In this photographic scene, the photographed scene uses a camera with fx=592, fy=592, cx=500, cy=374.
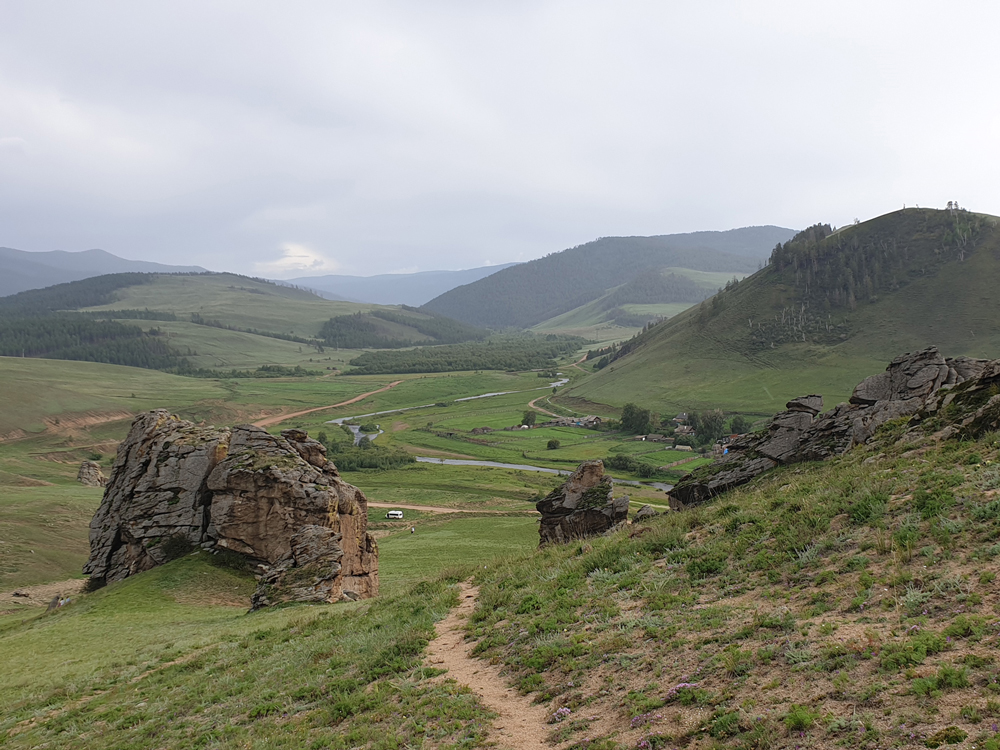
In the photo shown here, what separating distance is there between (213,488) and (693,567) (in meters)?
28.3

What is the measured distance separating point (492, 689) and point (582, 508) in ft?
64.5

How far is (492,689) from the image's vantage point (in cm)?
1266

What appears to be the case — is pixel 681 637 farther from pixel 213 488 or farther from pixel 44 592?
pixel 44 592

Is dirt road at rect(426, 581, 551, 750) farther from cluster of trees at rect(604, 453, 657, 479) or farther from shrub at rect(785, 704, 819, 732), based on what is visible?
cluster of trees at rect(604, 453, 657, 479)

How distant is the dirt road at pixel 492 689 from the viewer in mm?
10594

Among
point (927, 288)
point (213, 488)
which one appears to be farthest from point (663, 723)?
point (927, 288)

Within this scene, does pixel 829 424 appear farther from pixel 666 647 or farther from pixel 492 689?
pixel 492 689

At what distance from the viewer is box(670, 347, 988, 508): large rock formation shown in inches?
1024

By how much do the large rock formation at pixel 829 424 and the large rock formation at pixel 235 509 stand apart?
1781cm

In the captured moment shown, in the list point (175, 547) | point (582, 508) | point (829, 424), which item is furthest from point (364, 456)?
point (829, 424)

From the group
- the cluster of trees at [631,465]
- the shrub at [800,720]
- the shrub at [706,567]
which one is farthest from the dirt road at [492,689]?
the cluster of trees at [631,465]

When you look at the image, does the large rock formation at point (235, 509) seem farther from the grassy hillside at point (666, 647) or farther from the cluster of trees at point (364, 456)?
the cluster of trees at point (364, 456)

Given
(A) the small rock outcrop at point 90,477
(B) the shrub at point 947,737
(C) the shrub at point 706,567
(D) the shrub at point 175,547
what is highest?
(B) the shrub at point 947,737

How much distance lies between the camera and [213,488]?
111 feet
